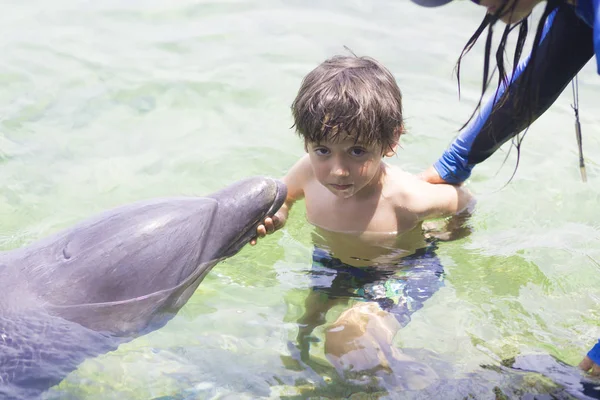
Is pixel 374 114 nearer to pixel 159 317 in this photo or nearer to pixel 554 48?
pixel 554 48

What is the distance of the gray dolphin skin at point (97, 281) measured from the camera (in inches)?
156

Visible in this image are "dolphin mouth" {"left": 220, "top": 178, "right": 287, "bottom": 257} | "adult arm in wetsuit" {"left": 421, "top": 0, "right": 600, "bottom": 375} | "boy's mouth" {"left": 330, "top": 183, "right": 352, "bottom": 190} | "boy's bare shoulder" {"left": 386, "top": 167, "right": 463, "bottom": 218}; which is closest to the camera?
"adult arm in wetsuit" {"left": 421, "top": 0, "right": 600, "bottom": 375}

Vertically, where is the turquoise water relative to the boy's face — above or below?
below

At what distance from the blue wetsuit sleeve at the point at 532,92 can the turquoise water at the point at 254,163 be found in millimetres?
666

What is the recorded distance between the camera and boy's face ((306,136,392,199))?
4.48m

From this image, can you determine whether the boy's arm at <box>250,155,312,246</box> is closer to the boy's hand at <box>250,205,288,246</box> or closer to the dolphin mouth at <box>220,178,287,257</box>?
the boy's hand at <box>250,205,288,246</box>

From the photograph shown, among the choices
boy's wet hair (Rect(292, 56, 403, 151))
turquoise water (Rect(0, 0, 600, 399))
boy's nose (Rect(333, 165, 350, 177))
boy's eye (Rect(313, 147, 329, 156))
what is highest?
boy's wet hair (Rect(292, 56, 403, 151))

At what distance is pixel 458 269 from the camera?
17.6 feet

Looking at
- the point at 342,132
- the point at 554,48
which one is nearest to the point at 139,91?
the point at 342,132

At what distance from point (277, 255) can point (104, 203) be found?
1.46 meters

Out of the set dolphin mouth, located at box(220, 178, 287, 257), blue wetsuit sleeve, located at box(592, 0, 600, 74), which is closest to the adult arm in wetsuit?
blue wetsuit sleeve, located at box(592, 0, 600, 74)

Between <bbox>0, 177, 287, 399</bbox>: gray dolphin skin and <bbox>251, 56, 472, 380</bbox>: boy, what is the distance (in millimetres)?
450

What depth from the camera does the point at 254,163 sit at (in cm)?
661

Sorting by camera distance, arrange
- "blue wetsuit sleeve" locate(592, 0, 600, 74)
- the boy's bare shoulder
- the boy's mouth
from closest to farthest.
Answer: "blue wetsuit sleeve" locate(592, 0, 600, 74), the boy's mouth, the boy's bare shoulder
